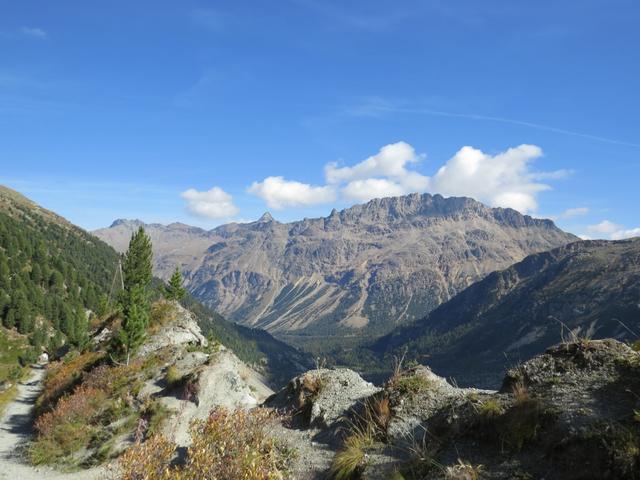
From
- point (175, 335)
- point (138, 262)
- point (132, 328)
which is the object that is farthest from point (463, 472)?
point (138, 262)

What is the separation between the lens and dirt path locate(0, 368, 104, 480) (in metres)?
25.9

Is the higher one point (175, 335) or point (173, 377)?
point (175, 335)

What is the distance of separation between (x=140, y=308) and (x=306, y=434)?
3152 cm

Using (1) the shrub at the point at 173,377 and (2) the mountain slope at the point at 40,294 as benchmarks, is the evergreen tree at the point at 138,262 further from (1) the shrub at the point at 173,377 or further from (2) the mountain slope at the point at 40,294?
(1) the shrub at the point at 173,377

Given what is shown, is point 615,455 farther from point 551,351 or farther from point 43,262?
point 43,262

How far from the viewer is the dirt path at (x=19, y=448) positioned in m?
25.9

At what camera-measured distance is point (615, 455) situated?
894 centimetres

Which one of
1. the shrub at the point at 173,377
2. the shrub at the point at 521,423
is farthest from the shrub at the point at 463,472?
the shrub at the point at 173,377

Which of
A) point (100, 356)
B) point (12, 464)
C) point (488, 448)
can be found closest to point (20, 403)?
point (100, 356)

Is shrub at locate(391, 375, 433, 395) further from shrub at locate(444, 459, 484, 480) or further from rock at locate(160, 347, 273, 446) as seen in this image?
rock at locate(160, 347, 273, 446)

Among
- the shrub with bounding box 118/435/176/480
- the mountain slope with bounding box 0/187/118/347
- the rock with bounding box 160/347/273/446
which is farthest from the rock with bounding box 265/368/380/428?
the mountain slope with bounding box 0/187/118/347

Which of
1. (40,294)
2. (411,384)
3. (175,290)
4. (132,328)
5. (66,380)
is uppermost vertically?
(175,290)

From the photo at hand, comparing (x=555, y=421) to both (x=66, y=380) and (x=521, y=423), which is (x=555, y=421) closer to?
(x=521, y=423)

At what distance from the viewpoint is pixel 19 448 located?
3169 cm
